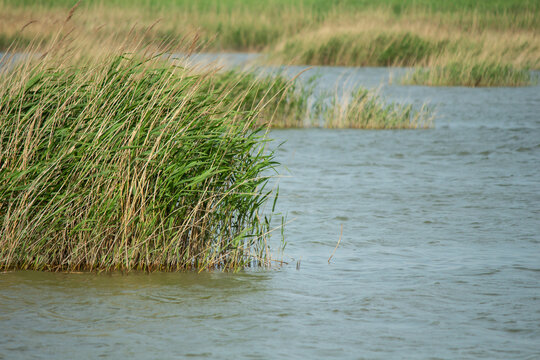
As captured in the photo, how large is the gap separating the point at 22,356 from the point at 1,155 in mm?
2077

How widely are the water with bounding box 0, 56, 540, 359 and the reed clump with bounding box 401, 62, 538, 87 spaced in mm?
12727

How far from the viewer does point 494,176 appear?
11.0 metres

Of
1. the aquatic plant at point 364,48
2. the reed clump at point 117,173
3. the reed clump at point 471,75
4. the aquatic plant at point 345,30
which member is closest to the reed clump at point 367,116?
the reed clump at point 471,75

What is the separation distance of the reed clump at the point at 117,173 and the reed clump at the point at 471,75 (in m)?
16.9

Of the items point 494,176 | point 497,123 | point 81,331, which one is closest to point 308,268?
point 81,331

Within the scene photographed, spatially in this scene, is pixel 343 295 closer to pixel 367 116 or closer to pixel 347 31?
pixel 367 116

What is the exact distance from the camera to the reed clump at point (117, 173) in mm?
5852

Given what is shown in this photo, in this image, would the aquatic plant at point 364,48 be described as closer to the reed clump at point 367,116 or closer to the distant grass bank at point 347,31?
the distant grass bank at point 347,31

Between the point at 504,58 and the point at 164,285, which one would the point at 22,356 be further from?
the point at 504,58

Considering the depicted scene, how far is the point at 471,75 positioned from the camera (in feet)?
73.7

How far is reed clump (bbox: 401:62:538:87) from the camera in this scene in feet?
73.0

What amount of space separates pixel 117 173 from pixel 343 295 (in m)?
1.96

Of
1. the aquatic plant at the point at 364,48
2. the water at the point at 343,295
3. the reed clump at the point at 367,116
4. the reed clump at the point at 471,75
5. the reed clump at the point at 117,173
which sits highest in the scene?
the aquatic plant at the point at 364,48

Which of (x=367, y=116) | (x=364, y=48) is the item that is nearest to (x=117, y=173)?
(x=367, y=116)
